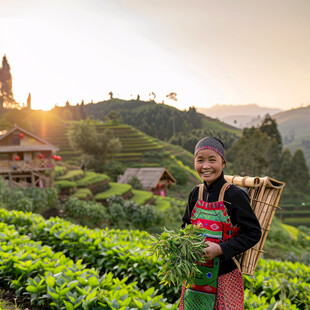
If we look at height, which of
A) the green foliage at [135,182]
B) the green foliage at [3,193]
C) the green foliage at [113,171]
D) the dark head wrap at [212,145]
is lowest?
the green foliage at [113,171]

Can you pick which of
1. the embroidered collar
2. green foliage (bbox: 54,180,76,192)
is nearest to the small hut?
green foliage (bbox: 54,180,76,192)

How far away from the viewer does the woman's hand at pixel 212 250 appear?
1773 mm

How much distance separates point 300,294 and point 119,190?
16811mm

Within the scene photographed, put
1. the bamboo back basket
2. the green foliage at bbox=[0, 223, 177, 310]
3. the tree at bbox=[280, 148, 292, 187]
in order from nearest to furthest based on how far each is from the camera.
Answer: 1. the bamboo back basket
2. the green foliage at bbox=[0, 223, 177, 310]
3. the tree at bbox=[280, 148, 292, 187]

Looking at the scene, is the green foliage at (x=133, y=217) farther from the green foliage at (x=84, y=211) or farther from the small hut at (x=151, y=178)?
the small hut at (x=151, y=178)

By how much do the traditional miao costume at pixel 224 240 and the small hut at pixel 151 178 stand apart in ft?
76.2

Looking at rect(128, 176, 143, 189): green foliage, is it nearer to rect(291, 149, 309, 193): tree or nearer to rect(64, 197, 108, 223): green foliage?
rect(64, 197, 108, 223): green foliage

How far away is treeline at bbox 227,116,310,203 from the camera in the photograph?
32.8 metres

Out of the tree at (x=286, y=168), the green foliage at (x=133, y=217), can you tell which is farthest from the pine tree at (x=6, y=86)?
the tree at (x=286, y=168)

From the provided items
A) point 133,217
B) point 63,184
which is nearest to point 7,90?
point 63,184

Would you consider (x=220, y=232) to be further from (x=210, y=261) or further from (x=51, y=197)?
(x=51, y=197)

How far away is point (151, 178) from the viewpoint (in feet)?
85.0

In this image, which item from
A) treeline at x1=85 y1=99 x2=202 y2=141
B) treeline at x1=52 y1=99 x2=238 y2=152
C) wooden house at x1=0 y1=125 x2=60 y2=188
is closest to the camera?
wooden house at x1=0 y1=125 x2=60 y2=188

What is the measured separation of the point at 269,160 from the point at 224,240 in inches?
1441
